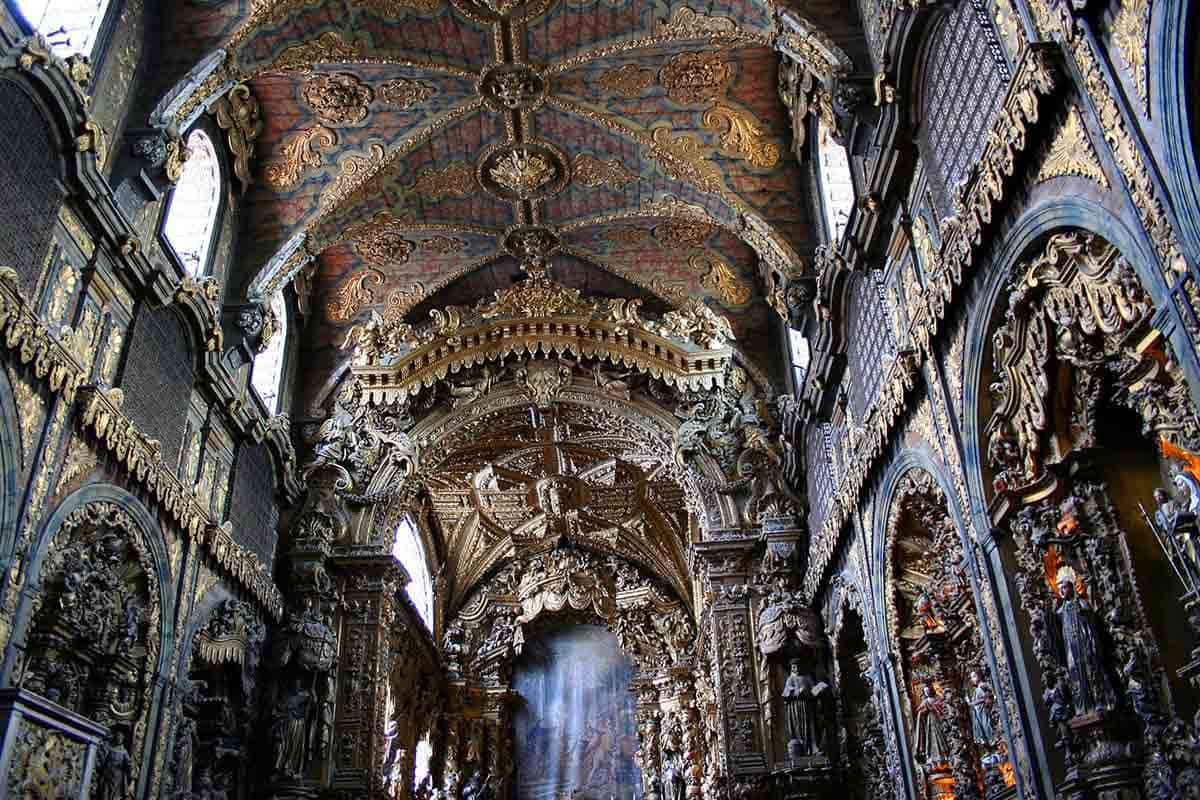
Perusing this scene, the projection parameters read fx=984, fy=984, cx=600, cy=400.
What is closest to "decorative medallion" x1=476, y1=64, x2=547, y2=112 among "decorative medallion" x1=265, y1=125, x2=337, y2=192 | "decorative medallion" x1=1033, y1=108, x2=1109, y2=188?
"decorative medallion" x1=265, y1=125, x2=337, y2=192

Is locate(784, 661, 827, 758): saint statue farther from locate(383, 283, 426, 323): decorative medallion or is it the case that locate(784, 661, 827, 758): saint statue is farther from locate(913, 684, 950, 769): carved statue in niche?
locate(383, 283, 426, 323): decorative medallion

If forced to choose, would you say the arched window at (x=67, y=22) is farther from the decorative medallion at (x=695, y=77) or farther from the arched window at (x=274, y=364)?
the decorative medallion at (x=695, y=77)

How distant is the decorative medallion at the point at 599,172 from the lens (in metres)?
15.4

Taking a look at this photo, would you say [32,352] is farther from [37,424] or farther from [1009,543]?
[1009,543]

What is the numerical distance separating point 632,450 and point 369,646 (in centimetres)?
714

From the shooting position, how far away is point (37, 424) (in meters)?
8.78

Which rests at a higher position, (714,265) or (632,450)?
(714,265)

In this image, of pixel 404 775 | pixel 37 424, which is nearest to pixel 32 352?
pixel 37 424

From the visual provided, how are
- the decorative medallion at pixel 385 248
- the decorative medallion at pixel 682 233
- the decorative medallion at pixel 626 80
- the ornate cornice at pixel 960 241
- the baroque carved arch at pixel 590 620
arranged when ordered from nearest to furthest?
1. the ornate cornice at pixel 960 241
2. the decorative medallion at pixel 626 80
3. the decorative medallion at pixel 682 233
4. the decorative medallion at pixel 385 248
5. the baroque carved arch at pixel 590 620

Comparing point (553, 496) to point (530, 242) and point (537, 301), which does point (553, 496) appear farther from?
point (530, 242)

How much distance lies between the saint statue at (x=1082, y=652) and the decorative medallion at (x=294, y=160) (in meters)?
11.9

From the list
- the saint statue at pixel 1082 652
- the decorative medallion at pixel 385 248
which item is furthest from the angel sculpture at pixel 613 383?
the saint statue at pixel 1082 652

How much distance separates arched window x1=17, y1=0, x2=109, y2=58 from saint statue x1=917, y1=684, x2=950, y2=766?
35.7 ft

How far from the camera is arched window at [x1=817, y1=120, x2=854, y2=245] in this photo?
43.9 feet
